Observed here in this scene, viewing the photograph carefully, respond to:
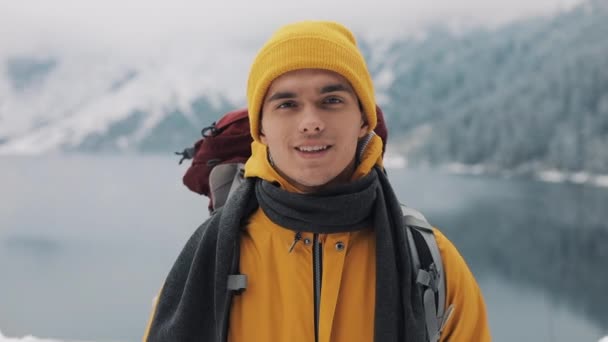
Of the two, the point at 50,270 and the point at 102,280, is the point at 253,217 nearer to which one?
the point at 102,280

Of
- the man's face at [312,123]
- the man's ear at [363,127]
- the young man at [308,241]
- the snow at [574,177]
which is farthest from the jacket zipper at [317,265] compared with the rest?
the snow at [574,177]

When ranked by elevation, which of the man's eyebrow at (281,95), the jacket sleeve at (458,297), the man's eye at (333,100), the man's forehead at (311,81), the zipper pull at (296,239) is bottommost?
the jacket sleeve at (458,297)

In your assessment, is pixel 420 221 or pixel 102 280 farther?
pixel 102 280

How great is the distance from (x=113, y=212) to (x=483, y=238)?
28989 millimetres

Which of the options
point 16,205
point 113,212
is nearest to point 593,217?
point 113,212

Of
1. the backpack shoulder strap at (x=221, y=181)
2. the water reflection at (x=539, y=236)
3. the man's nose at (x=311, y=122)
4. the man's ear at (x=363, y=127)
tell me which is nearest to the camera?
the man's nose at (x=311, y=122)

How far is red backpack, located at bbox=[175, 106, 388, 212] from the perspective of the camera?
133cm

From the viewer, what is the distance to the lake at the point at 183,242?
17141 millimetres

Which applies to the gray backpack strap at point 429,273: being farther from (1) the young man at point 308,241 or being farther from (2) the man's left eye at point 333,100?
(2) the man's left eye at point 333,100

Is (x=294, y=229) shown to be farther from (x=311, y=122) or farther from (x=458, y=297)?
(x=458, y=297)

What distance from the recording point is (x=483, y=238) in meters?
26.0

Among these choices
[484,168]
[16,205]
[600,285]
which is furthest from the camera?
[484,168]

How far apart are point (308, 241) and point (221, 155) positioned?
1.49 feet

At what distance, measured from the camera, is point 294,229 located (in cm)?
105
